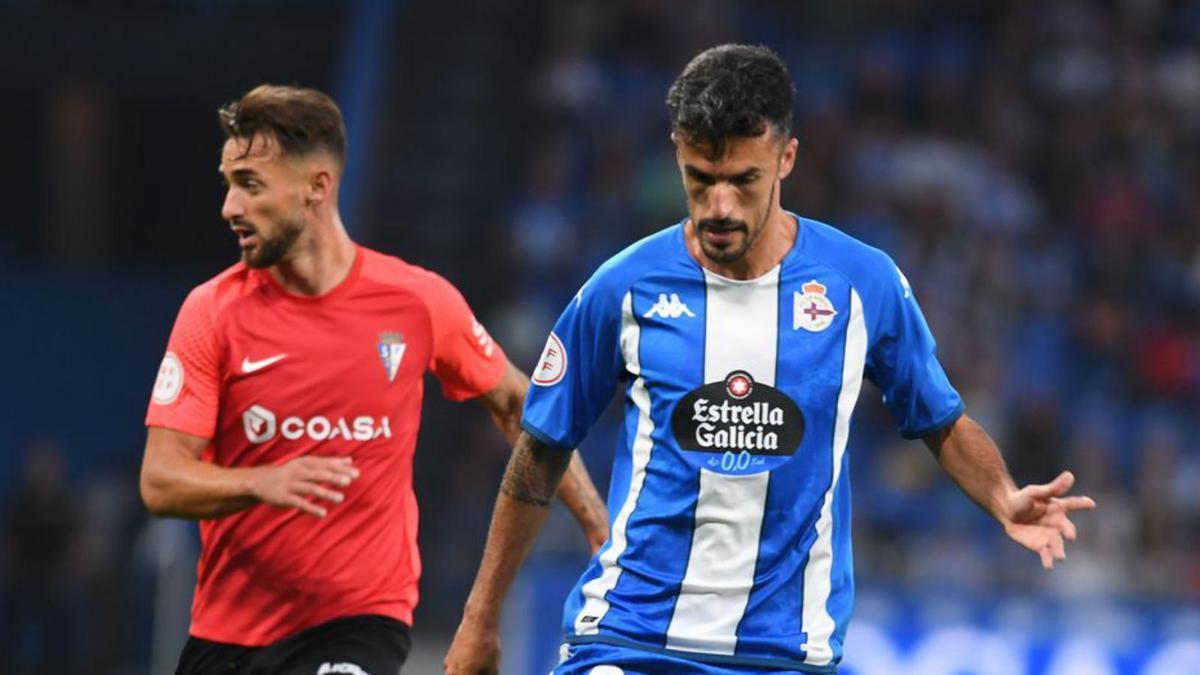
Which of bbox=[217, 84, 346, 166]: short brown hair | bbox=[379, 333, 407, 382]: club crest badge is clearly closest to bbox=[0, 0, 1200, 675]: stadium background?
bbox=[379, 333, 407, 382]: club crest badge

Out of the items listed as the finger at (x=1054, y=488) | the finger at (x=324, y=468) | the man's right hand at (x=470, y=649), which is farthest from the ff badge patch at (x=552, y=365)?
the finger at (x=1054, y=488)

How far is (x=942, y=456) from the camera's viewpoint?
4840 millimetres

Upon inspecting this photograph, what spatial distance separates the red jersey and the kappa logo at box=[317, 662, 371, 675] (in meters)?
0.14

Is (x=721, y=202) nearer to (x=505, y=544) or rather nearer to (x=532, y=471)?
(x=532, y=471)

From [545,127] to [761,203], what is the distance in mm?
11158

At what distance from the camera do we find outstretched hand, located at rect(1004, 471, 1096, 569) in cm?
461

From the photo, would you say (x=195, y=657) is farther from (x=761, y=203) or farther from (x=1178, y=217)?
(x=1178, y=217)

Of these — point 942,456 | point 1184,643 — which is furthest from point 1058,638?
point 942,456

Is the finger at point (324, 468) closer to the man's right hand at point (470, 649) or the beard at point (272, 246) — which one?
the man's right hand at point (470, 649)

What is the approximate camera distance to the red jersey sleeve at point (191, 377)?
16.9 feet

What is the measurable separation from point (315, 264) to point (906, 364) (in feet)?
5.64

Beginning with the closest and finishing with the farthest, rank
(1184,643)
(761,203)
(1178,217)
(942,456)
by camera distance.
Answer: (761,203)
(942,456)
(1184,643)
(1178,217)

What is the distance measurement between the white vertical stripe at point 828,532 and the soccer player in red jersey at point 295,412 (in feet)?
3.21

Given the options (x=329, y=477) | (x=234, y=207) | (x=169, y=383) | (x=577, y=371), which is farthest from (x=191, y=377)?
(x=577, y=371)
